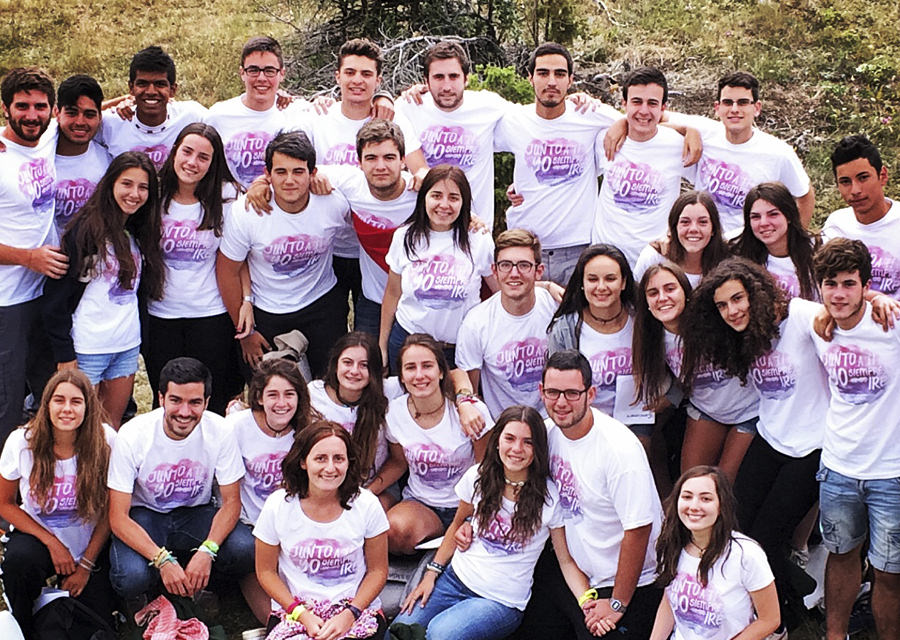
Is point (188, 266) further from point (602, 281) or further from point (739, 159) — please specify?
point (739, 159)

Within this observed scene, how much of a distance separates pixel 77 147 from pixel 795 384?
4.55m

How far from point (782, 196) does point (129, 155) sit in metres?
3.80

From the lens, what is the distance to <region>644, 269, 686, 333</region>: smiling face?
21.0 ft

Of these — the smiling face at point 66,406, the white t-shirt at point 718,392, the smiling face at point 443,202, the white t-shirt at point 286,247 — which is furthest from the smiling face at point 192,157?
the white t-shirt at point 718,392

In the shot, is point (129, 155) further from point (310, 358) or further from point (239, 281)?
point (310, 358)

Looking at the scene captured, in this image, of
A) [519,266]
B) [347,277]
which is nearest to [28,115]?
[347,277]

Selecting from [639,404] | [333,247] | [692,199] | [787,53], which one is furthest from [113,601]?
[787,53]

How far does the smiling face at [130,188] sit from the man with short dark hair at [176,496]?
110 cm

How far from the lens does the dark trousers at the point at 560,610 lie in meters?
5.96

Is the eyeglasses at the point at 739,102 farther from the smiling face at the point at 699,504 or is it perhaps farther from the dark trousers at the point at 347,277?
the smiling face at the point at 699,504

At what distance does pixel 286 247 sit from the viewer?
7.24 metres

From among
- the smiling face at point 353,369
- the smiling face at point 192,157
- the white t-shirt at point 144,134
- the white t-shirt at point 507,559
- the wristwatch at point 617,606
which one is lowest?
the wristwatch at point 617,606

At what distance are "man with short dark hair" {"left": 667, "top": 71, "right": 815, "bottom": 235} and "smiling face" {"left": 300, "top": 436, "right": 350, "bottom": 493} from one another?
9.41 ft

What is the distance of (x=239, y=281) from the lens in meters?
7.37
